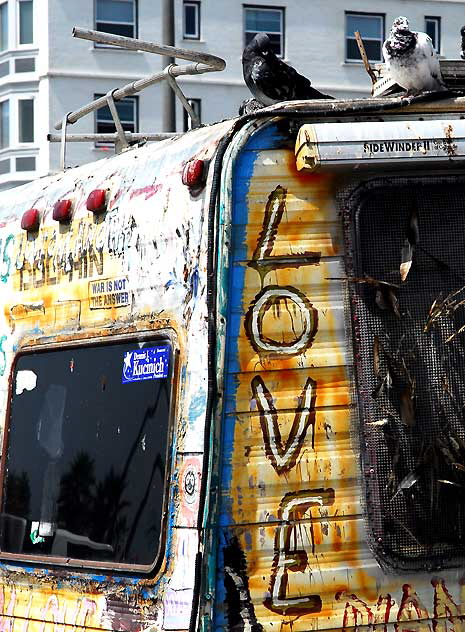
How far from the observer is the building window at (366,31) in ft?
128

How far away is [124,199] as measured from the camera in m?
4.75

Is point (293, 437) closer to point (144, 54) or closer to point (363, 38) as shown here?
point (144, 54)

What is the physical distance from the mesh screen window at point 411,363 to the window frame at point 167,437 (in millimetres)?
588

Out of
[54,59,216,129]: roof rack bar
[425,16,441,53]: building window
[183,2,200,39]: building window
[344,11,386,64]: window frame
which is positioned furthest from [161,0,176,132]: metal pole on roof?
[425,16,441,53]: building window

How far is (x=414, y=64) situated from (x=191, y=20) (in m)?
34.7

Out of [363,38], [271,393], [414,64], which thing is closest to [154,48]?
[414,64]

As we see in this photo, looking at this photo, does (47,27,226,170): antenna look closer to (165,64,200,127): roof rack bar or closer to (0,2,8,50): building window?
(165,64,200,127): roof rack bar

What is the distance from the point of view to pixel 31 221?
539cm

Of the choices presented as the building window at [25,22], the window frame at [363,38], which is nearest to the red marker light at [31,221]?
the building window at [25,22]

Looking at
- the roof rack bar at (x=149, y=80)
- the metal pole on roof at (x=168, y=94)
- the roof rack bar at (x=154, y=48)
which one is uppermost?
the metal pole on roof at (x=168, y=94)

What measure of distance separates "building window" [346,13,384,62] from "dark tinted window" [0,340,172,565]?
34781 mm

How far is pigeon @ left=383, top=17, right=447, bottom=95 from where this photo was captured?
4.62 m

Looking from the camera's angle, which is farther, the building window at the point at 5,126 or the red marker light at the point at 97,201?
the building window at the point at 5,126

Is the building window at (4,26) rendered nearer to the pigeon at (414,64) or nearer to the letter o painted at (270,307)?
the pigeon at (414,64)
